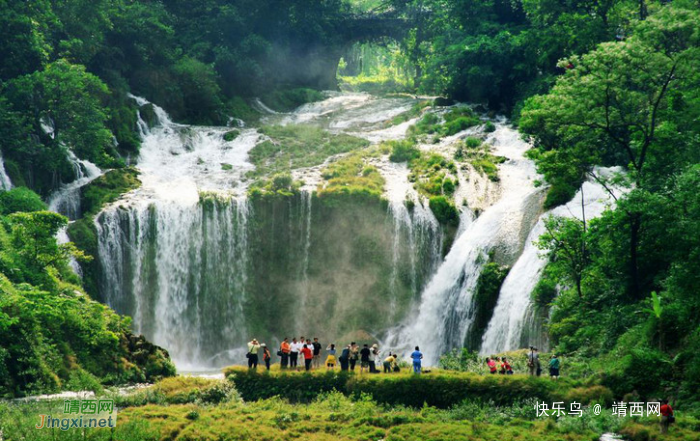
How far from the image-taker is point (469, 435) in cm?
2153

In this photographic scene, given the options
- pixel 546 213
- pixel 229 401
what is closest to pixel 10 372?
pixel 229 401

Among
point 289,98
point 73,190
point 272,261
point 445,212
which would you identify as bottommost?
point 272,261

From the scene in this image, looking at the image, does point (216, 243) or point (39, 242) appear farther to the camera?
point (216, 243)

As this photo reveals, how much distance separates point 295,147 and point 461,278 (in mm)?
20807

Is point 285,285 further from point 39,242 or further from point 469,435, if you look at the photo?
point 469,435

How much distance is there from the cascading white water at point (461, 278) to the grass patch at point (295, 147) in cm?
1382

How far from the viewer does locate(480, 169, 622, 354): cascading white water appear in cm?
3094

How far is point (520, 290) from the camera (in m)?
31.9

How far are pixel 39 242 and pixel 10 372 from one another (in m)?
7.74

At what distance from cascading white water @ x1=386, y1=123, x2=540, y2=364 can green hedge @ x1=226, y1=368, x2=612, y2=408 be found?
834 cm

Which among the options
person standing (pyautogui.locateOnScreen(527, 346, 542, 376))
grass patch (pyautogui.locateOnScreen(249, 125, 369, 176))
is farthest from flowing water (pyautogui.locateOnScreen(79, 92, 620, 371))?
person standing (pyautogui.locateOnScreen(527, 346, 542, 376))

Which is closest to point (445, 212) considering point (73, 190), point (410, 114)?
point (410, 114)

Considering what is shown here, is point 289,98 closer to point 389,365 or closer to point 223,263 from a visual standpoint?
point 223,263

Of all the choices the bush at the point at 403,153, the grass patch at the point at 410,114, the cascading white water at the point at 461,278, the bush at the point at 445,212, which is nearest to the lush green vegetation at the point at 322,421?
the cascading white water at the point at 461,278
